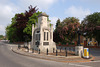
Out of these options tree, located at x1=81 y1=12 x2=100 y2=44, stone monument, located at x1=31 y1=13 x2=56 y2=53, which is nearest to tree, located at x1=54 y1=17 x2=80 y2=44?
tree, located at x1=81 y1=12 x2=100 y2=44

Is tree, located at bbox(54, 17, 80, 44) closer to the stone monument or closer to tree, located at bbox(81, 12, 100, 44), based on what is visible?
tree, located at bbox(81, 12, 100, 44)

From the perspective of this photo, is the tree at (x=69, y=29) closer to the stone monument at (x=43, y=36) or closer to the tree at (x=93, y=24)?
the tree at (x=93, y=24)

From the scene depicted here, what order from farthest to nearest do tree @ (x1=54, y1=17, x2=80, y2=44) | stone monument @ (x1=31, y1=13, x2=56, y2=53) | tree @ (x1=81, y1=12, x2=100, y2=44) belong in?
tree @ (x1=54, y1=17, x2=80, y2=44) < tree @ (x1=81, y1=12, x2=100, y2=44) < stone monument @ (x1=31, y1=13, x2=56, y2=53)

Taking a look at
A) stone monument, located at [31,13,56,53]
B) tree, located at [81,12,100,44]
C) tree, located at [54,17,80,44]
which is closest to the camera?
stone monument, located at [31,13,56,53]

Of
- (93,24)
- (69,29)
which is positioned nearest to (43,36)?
(93,24)

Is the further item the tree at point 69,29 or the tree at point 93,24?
the tree at point 69,29

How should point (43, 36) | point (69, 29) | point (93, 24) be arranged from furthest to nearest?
point (69, 29) → point (93, 24) → point (43, 36)

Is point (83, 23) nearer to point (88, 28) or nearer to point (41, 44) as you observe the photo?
point (88, 28)

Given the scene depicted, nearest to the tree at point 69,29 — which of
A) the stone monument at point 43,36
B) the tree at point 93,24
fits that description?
the tree at point 93,24

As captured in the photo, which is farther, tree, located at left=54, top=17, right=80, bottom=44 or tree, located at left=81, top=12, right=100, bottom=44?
tree, located at left=54, top=17, right=80, bottom=44

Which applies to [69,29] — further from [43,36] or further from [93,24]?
[43,36]

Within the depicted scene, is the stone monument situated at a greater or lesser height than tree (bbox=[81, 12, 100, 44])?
lesser

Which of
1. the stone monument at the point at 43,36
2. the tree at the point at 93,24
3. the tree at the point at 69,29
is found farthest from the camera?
the tree at the point at 69,29

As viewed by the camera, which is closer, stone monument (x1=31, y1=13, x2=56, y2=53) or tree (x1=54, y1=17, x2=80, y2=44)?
stone monument (x1=31, y1=13, x2=56, y2=53)
